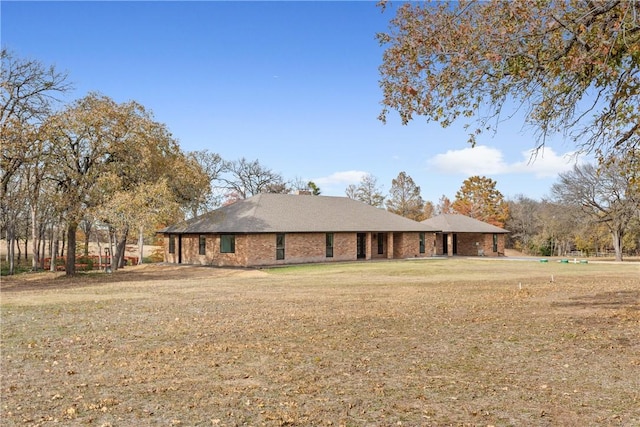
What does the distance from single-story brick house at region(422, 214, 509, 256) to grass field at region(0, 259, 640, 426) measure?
3413cm

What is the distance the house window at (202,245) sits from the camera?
1426 inches

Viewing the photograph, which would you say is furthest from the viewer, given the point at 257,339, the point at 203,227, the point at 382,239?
the point at 382,239

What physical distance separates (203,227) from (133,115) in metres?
11.1

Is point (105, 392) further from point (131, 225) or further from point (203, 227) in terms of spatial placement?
point (203, 227)

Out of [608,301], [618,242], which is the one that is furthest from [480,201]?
[608,301]

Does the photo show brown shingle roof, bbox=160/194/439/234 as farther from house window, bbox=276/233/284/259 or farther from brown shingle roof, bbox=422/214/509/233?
brown shingle roof, bbox=422/214/509/233

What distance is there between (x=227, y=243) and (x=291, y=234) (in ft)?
14.5

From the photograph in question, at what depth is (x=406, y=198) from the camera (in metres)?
71.9

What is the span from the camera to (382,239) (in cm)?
4256

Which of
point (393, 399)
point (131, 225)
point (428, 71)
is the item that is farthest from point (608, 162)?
point (131, 225)

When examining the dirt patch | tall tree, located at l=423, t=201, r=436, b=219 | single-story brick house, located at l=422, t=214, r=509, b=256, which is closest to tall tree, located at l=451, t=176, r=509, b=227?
tall tree, located at l=423, t=201, r=436, b=219

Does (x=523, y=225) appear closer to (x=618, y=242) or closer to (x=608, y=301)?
(x=618, y=242)

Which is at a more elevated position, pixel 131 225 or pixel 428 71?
pixel 428 71

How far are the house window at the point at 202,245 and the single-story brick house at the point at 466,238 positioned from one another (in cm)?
2231
